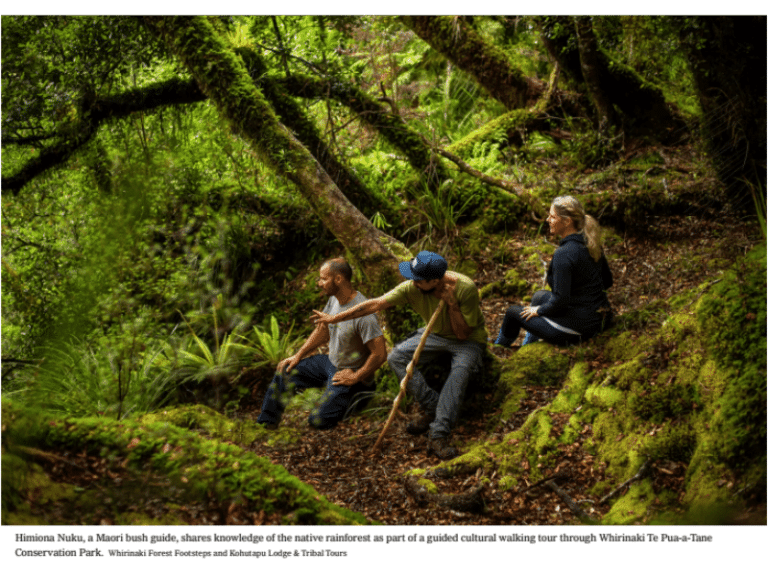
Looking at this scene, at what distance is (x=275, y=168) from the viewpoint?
5324mm

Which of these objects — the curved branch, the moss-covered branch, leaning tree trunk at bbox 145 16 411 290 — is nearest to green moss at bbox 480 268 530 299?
leaning tree trunk at bbox 145 16 411 290

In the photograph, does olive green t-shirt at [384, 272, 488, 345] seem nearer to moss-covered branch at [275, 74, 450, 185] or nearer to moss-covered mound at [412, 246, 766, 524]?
moss-covered mound at [412, 246, 766, 524]

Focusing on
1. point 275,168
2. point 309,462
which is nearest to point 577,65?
point 275,168

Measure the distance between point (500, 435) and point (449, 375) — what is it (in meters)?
0.56

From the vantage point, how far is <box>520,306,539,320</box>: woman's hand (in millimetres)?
4484

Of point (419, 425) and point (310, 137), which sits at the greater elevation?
point (310, 137)

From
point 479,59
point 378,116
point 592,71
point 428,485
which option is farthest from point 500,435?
point 479,59

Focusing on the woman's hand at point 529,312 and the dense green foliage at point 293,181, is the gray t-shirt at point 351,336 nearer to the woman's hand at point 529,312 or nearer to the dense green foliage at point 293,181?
the dense green foliage at point 293,181

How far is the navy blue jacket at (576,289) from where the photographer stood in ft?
14.0

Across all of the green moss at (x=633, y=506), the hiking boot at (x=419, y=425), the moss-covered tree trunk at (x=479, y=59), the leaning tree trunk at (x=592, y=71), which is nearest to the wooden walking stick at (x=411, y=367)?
the hiking boot at (x=419, y=425)

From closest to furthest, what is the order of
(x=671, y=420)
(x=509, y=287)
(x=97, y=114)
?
(x=671, y=420) < (x=97, y=114) < (x=509, y=287)

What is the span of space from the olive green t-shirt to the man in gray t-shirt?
444 mm

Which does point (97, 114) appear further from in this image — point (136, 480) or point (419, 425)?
point (419, 425)

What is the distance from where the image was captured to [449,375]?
4.20 metres
